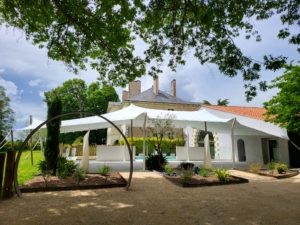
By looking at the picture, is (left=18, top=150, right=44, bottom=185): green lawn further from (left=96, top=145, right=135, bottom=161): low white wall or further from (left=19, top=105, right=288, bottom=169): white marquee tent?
(left=96, top=145, right=135, bottom=161): low white wall

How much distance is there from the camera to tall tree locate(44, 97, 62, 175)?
7.18 metres

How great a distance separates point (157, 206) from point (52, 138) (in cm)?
504

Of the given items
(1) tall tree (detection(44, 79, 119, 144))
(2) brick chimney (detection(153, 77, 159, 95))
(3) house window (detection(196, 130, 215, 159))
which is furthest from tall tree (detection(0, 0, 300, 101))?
(1) tall tree (detection(44, 79, 119, 144))

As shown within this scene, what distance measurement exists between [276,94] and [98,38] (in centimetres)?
878

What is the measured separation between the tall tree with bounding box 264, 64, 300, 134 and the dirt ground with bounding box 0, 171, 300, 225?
460 cm

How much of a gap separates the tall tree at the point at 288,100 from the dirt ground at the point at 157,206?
4.60 metres

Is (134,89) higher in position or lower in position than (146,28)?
higher

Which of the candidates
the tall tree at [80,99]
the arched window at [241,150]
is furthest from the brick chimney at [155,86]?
the arched window at [241,150]

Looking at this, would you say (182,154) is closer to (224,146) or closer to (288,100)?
(224,146)

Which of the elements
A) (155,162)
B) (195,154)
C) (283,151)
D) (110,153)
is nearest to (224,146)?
(283,151)

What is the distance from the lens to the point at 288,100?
9.13 meters

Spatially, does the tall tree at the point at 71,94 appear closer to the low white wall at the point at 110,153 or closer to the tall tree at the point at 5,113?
the tall tree at the point at 5,113

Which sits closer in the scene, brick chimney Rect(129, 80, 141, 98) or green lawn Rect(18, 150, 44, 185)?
green lawn Rect(18, 150, 44, 185)

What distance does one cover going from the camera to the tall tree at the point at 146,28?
4.90 meters
